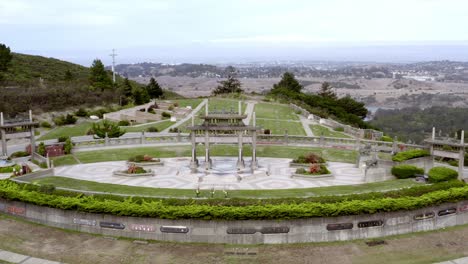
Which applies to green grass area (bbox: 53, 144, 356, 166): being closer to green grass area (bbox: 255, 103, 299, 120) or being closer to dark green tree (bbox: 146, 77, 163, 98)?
green grass area (bbox: 255, 103, 299, 120)

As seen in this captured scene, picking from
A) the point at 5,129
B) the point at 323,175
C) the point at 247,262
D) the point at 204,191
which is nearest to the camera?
the point at 247,262

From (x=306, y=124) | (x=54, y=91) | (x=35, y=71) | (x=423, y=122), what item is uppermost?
(x=35, y=71)

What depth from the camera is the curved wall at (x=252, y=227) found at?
28453 millimetres

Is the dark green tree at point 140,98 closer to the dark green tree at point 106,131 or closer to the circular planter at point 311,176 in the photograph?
the dark green tree at point 106,131

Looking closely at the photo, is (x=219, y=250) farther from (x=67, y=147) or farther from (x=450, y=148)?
(x=67, y=147)

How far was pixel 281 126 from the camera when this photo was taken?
76875 millimetres

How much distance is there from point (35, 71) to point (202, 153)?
102 metres

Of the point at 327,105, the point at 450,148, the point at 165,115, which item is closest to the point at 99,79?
the point at 165,115

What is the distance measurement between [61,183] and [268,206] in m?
20.7

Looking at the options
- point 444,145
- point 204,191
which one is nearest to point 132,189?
point 204,191

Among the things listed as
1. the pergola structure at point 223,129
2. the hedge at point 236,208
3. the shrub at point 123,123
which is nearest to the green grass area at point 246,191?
the hedge at point 236,208

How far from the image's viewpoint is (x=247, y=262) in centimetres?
2594

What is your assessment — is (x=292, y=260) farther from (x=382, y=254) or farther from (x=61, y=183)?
(x=61, y=183)

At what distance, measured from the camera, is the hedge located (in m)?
28.4
